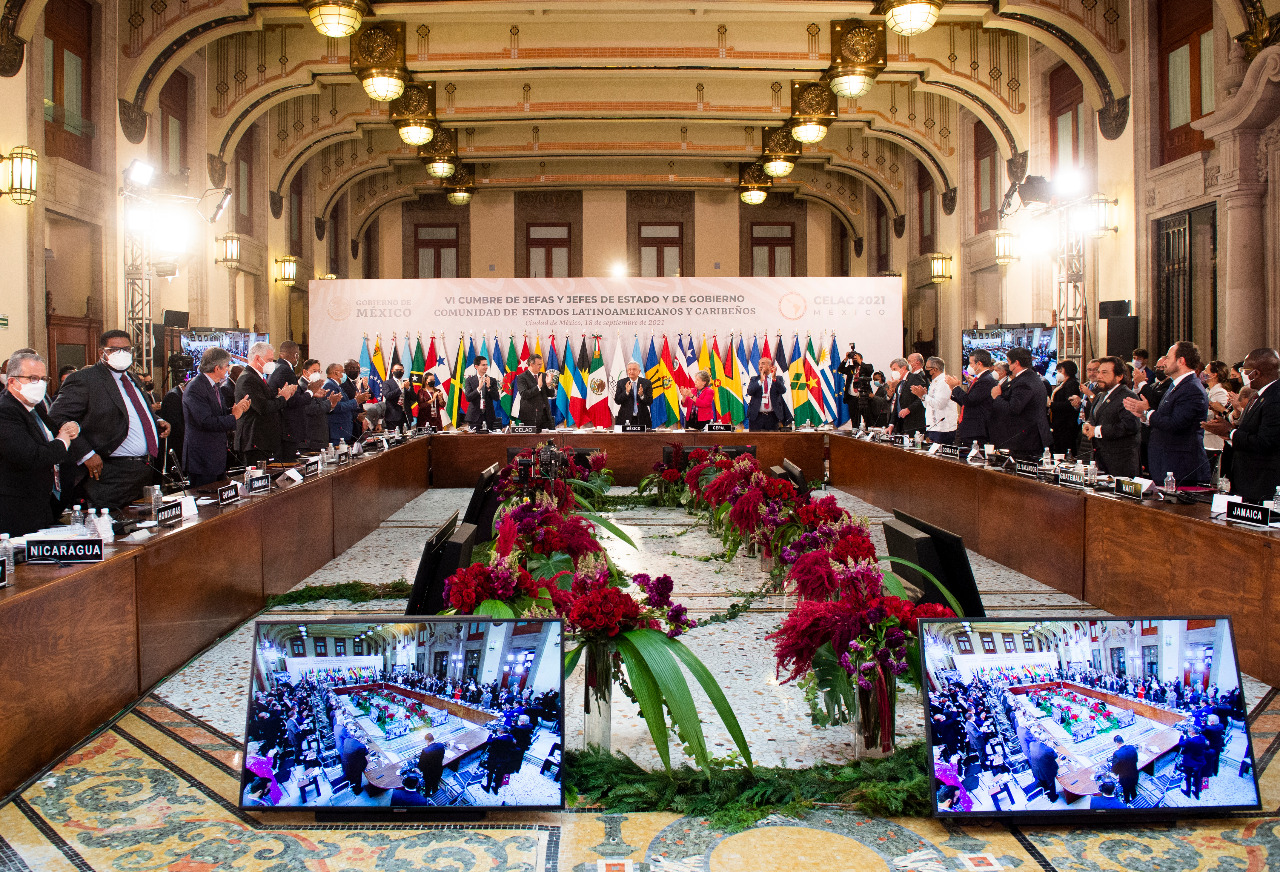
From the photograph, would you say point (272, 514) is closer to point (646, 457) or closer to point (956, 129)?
point (646, 457)

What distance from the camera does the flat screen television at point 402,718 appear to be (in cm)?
198

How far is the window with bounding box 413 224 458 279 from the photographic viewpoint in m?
17.8

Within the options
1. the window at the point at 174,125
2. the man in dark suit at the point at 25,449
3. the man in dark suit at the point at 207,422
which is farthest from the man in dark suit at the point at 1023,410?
the window at the point at 174,125

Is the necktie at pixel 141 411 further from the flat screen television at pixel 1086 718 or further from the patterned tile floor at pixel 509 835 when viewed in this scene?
the flat screen television at pixel 1086 718

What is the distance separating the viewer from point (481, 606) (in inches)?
91.5

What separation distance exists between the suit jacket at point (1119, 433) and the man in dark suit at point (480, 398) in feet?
19.7

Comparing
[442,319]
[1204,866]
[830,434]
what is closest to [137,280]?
[442,319]

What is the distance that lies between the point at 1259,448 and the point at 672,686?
3291mm

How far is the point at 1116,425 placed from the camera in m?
5.09

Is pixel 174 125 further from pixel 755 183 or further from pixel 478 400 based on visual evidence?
pixel 755 183

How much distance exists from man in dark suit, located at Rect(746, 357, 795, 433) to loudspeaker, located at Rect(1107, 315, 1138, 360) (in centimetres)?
326

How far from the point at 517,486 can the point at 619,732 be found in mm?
2549

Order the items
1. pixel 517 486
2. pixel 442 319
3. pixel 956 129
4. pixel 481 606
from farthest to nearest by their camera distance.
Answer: pixel 956 129, pixel 442 319, pixel 517 486, pixel 481 606

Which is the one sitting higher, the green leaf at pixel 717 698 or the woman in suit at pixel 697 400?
the woman in suit at pixel 697 400
